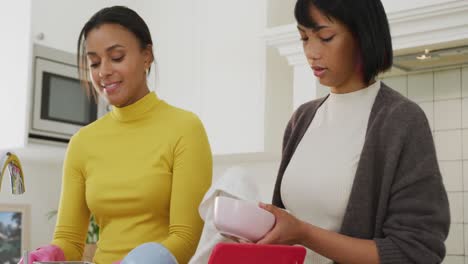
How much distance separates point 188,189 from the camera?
114 centimetres

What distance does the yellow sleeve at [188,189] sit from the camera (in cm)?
112

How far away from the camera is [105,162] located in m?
1.24

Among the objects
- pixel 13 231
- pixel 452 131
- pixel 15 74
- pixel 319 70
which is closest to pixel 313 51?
pixel 319 70

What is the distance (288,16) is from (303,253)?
2519 mm

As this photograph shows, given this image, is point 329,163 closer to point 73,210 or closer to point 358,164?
point 358,164

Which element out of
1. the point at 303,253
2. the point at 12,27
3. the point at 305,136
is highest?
the point at 12,27

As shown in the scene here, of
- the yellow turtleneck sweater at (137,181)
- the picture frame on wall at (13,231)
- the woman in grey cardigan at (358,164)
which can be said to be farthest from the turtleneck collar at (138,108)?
the picture frame on wall at (13,231)

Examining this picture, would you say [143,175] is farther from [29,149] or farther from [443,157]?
[29,149]

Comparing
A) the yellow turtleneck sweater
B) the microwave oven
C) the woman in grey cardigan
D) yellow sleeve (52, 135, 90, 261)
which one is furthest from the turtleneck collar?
the microwave oven

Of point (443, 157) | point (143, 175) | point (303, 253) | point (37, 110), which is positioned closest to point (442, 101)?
point (443, 157)

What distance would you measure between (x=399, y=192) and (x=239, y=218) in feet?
0.79

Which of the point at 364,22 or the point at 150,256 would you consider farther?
the point at 364,22

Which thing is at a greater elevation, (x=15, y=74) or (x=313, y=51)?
(x=15, y=74)

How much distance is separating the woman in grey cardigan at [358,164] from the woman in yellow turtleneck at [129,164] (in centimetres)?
16
